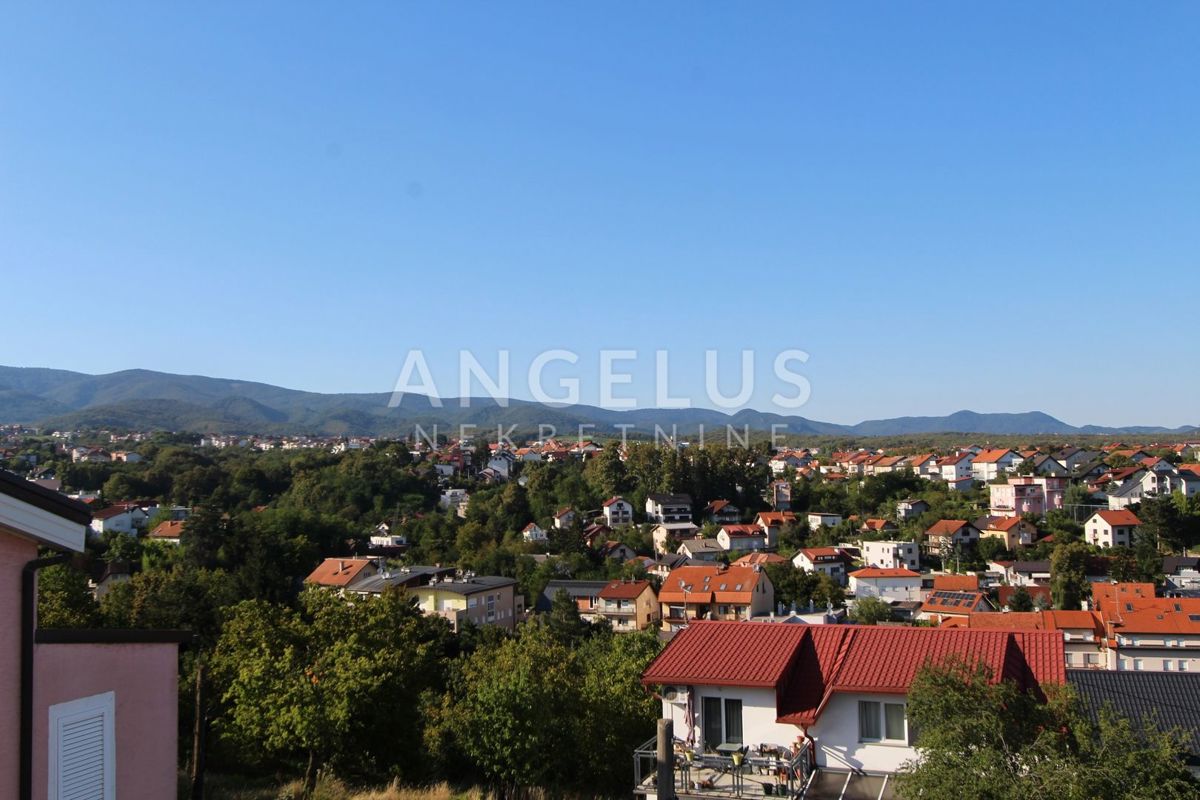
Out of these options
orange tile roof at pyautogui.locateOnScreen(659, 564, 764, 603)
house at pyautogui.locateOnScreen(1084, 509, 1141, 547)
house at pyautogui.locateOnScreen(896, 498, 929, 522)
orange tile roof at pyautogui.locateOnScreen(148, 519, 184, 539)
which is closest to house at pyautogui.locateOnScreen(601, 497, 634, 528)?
house at pyautogui.locateOnScreen(896, 498, 929, 522)

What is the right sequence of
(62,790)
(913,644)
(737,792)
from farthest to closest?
Answer: (913,644) < (737,792) < (62,790)

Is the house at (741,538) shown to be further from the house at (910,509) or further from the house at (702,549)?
the house at (910,509)

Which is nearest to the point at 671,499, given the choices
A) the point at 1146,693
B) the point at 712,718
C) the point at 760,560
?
the point at 760,560

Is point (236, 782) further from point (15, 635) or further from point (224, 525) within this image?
point (224, 525)

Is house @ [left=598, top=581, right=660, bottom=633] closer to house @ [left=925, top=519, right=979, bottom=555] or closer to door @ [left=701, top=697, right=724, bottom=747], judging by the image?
house @ [left=925, top=519, right=979, bottom=555]

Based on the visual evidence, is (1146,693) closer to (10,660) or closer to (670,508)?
(10,660)

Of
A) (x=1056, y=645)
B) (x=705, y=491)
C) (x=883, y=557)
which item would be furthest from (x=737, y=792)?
(x=705, y=491)

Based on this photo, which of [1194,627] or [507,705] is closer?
[507,705]

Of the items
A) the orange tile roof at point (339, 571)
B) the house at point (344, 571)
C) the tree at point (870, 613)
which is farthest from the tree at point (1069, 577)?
the orange tile roof at point (339, 571)
